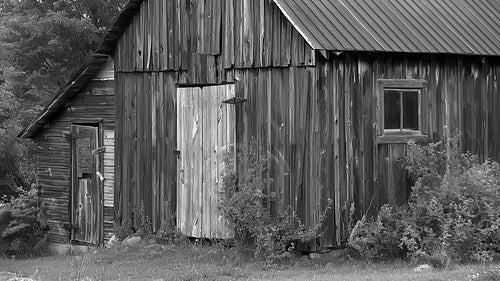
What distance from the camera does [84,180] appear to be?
64.2 ft

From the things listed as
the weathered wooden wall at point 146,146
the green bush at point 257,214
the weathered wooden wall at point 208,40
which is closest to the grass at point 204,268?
the green bush at point 257,214

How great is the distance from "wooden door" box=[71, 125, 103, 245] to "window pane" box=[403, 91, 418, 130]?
6.65 meters

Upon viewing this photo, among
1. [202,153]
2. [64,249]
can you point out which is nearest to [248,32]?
[202,153]

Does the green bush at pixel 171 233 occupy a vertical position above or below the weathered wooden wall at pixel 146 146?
below

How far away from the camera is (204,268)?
1429cm

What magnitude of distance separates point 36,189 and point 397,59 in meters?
9.52

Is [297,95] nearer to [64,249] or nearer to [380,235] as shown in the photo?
[380,235]

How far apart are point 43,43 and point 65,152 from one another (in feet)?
36.0

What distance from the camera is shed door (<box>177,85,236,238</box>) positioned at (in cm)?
1625

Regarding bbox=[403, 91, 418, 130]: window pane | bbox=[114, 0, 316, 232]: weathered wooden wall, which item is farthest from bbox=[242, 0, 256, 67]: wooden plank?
bbox=[403, 91, 418, 130]: window pane

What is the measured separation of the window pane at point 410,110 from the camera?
1611 cm

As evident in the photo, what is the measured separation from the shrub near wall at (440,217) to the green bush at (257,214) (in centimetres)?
96

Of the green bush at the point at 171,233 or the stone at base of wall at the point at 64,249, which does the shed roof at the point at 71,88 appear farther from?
the green bush at the point at 171,233

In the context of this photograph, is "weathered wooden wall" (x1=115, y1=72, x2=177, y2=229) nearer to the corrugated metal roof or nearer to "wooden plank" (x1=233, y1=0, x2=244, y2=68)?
"wooden plank" (x1=233, y1=0, x2=244, y2=68)
